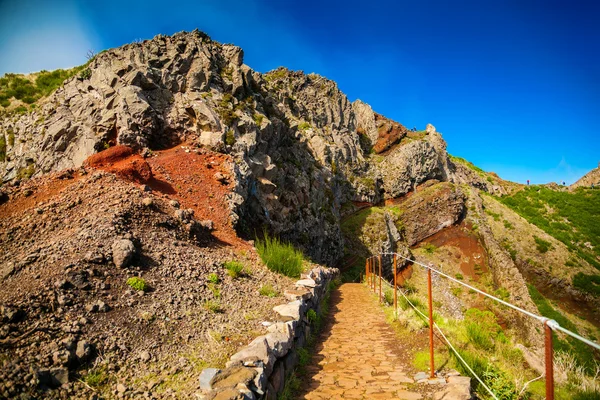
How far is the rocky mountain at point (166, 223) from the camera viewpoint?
15.4 ft

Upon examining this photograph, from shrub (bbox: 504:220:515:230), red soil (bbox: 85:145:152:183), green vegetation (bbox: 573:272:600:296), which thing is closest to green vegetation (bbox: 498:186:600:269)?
green vegetation (bbox: 573:272:600:296)

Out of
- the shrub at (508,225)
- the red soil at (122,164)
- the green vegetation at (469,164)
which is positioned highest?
the green vegetation at (469,164)

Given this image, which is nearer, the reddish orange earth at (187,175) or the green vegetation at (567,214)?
the reddish orange earth at (187,175)

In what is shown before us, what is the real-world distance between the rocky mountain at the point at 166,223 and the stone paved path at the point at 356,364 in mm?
1619

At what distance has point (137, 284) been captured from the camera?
6.12m

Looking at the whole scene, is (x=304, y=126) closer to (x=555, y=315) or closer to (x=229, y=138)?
(x=229, y=138)

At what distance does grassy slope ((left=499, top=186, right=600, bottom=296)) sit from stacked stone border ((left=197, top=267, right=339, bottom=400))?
129ft

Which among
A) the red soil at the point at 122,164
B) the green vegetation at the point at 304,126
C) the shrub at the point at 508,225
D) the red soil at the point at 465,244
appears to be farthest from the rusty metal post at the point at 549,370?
the shrub at the point at 508,225

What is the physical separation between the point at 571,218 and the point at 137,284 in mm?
59677

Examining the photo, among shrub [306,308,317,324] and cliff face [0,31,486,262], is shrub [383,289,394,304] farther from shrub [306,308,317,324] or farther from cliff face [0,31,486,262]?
cliff face [0,31,486,262]

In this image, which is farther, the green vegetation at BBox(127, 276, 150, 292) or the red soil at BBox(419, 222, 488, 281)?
the red soil at BBox(419, 222, 488, 281)

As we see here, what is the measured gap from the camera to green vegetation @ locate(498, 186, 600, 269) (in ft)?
131

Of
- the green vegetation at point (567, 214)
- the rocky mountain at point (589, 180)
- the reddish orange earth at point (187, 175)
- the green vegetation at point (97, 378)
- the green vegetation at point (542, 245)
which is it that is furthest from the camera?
the rocky mountain at point (589, 180)

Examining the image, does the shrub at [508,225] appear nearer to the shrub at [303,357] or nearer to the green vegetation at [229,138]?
the green vegetation at [229,138]
